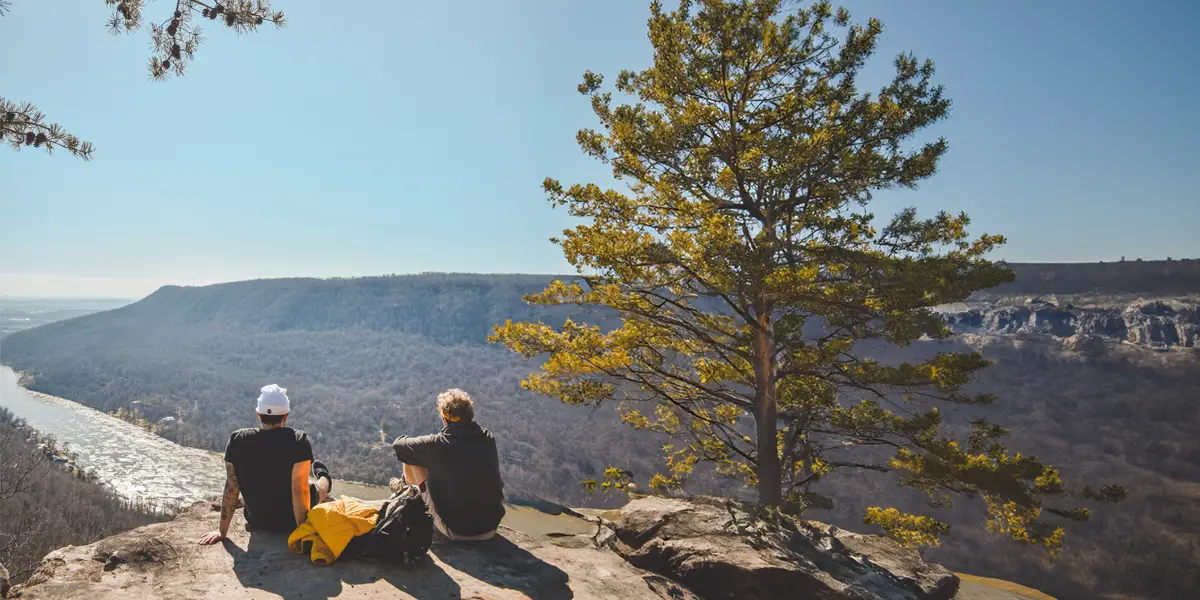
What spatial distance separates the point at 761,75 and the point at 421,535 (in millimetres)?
7699

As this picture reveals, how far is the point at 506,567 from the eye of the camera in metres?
4.69

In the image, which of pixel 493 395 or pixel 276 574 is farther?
pixel 493 395

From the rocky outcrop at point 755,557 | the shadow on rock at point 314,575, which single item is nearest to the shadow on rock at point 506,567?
the shadow on rock at point 314,575

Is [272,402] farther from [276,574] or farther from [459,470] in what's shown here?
[459,470]

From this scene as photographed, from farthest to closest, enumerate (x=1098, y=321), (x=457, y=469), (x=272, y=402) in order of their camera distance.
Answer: (x=1098, y=321), (x=457, y=469), (x=272, y=402)

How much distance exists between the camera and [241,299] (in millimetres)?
150125

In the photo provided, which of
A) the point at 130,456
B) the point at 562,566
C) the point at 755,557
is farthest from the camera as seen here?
the point at 130,456

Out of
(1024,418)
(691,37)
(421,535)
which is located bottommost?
(1024,418)

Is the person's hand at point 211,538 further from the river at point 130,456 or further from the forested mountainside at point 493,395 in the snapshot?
the river at point 130,456

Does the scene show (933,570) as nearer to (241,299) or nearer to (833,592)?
(833,592)

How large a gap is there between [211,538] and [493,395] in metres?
92.2

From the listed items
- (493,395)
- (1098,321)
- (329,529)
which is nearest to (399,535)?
(329,529)

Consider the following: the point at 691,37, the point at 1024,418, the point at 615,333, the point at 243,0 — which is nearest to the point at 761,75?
the point at 691,37

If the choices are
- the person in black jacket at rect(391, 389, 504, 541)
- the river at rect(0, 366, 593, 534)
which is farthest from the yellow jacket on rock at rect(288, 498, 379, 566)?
the river at rect(0, 366, 593, 534)
